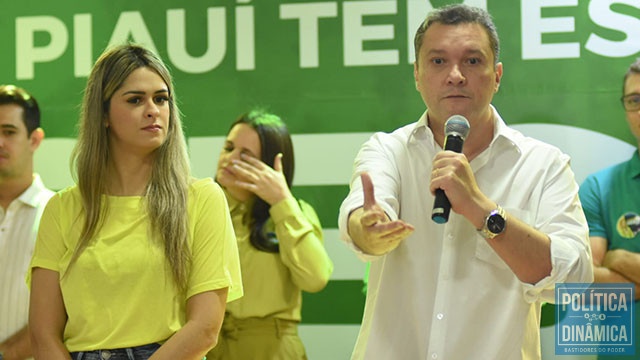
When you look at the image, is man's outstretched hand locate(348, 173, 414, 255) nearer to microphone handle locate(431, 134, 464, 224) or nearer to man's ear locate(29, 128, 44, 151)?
microphone handle locate(431, 134, 464, 224)

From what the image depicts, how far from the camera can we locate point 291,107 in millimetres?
4102

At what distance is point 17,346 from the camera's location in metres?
3.58

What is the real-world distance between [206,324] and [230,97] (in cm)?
205

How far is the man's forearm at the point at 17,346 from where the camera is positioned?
3553 mm

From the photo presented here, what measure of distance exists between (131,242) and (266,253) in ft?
3.84

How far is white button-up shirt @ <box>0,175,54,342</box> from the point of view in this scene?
3.66 meters

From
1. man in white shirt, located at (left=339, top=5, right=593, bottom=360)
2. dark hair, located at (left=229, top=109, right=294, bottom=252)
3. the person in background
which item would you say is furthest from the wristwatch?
dark hair, located at (left=229, top=109, right=294, bottom=252)

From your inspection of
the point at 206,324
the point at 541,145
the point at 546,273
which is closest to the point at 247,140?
the point at 206,324

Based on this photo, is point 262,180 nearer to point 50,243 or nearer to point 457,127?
point 50,243

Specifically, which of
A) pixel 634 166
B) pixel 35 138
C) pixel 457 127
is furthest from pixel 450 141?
pixel 35 138

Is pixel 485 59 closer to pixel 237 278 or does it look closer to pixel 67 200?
pixel 237 278

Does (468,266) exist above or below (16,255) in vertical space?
above

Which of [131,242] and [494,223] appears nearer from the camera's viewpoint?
[494,223]

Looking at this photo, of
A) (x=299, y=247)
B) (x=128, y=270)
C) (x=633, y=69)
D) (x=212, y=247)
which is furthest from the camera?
(x=633, y=69)
